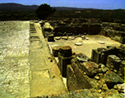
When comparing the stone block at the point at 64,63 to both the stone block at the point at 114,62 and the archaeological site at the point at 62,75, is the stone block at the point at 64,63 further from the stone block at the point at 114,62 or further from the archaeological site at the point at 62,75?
the stone block at the point at 114,62

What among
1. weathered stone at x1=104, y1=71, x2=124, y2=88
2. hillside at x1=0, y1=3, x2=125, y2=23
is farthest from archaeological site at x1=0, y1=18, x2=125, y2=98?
hillside at x1=0, y1=3, x2=125, y2=23

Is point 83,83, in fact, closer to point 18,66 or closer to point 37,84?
point 37,84

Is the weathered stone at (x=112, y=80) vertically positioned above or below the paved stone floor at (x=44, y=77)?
above

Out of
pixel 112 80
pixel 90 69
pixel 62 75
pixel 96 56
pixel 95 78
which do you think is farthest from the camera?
pixel 96 56

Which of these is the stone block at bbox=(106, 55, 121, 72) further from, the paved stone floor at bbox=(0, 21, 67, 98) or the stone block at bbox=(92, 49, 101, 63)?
the paved stone floor at bbox=(0, 21, 67, 98)

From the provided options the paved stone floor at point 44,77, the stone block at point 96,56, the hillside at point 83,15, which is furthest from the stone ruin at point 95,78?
the hillside at point 83,15

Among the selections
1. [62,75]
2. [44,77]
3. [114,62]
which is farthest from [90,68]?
[44,77]

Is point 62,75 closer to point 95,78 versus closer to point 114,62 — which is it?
point 95,78

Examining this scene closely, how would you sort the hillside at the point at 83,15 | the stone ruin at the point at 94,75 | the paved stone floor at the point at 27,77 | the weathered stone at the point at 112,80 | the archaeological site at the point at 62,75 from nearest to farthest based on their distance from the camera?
the stone ruin at the point at 94,75 → the archaeological site at the point at 62,75 → the weathered stone at the point at 112,80 → the paved stone floor at the point at 27,77 → the hillside at the point at 83,15

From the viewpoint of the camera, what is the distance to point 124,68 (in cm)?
540

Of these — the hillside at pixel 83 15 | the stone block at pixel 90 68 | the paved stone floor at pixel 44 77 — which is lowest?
the paved stone floor at pixel 44 77

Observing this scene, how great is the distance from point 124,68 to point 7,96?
495cm

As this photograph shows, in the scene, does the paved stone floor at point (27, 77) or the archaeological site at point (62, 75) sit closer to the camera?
the archaeological site at point (62, 75)

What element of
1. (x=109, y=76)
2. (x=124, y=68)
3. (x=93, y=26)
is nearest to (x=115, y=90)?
(x=109, y=76)
